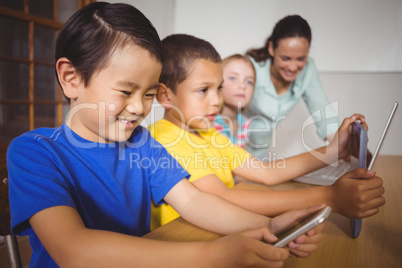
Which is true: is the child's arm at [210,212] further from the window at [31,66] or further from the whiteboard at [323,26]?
the window at [31,66]

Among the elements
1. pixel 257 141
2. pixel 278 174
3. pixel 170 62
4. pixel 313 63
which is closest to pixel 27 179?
pixel 170 62

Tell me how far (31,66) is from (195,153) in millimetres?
1465

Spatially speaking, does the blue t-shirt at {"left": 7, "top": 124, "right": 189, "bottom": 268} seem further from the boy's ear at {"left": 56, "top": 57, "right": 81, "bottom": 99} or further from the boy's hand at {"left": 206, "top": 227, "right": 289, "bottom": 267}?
the boy's hand at {"left": 206, "top": 227, "right": 289, "bottom": 267}

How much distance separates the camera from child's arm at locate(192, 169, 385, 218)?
1.53 feet

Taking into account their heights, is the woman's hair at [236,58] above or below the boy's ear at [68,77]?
above

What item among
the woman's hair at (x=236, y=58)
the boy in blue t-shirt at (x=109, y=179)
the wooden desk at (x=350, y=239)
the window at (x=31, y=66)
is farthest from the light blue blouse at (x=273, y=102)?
the window at (x=31, y=66)

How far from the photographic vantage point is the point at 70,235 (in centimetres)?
34

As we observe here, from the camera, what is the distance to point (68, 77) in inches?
19.0

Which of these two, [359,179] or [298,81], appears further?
[298,81]

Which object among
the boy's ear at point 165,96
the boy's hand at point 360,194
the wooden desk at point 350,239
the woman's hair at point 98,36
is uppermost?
the woman's hair at point 98,36

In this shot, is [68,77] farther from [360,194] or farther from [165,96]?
[360,194]

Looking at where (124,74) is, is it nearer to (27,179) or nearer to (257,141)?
(27,179)

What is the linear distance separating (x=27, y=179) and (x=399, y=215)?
63 centimetres

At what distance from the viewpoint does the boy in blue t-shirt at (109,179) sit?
1.12ft
